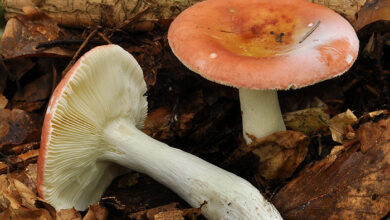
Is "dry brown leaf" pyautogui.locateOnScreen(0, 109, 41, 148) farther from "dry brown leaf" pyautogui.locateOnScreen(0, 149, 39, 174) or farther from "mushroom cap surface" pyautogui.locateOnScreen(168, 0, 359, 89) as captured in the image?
"mushroom cap surface" pyautogui.locateOnScreen(168, 0, 359, 89)

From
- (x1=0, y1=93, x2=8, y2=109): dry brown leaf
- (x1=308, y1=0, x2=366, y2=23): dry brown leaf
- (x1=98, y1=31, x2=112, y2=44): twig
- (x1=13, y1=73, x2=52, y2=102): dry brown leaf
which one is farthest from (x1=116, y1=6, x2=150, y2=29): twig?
(x1=308, y1=0, x2=366, y2=23): dry brown leaf

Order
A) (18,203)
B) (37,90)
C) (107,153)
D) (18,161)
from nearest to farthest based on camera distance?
(18,203), (107,153), (18,161), (37,90)

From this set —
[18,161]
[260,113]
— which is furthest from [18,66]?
[260,113]

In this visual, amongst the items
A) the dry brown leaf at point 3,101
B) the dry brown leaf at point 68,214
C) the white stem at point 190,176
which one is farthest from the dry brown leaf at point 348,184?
the dry brown leaf at point 3,101

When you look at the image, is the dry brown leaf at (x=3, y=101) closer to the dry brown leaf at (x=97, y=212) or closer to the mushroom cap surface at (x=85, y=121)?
the mushroom cap surface at (x=85, y=121)

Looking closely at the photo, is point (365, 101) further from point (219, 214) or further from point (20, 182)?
point (20, 182)

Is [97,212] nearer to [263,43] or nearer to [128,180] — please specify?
[128,180]

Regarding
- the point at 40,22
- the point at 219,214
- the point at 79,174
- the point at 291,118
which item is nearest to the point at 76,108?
the point at 79,174
